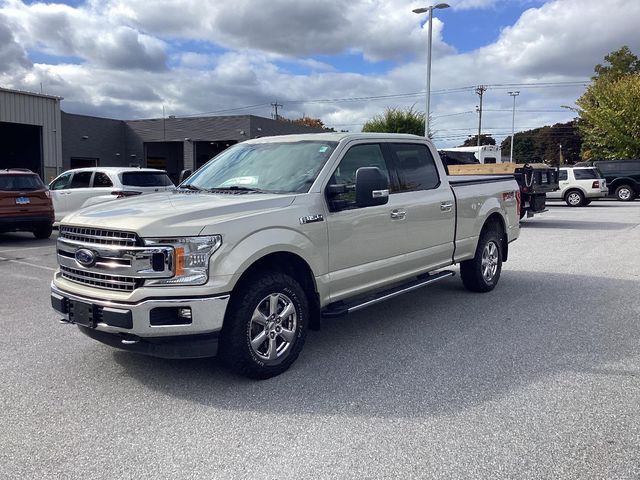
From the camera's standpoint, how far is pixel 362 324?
5945 millimetres

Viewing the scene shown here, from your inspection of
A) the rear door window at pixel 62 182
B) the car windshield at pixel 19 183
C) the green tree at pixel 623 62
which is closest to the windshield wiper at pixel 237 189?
the car windshield at pixel 19 183

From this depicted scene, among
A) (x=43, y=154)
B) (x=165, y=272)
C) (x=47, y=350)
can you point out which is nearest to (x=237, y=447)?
(x=165, y=272)

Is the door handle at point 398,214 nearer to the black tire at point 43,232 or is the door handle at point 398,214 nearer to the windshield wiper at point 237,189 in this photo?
the windshield wiper at point 237,189

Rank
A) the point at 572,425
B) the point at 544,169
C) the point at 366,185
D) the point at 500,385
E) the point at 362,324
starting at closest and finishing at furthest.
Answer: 1. the point at 572,425
2. the point at 500,385
3. the point at 366,185
4. the point at 362,324
5. the point at 544,169

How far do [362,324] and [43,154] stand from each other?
27.6 meters

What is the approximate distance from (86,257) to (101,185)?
415 inches

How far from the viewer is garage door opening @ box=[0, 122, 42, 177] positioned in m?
34.0

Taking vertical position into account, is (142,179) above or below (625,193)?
above

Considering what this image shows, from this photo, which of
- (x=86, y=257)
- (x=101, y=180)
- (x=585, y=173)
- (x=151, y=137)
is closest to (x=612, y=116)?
(x=585, y=173)

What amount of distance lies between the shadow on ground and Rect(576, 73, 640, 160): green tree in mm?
34434

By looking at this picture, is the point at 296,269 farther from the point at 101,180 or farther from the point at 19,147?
the point at 19,147

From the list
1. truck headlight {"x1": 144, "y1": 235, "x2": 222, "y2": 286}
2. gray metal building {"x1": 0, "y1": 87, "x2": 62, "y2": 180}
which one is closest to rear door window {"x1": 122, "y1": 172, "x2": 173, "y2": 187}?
truck headlight {"x1": 144, "y1": 235, "x2": 222, "y2": 286}

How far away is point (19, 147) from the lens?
117ft

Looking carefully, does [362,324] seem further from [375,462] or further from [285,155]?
[375,462]
